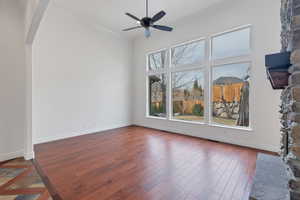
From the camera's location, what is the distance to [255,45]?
3387 millimetres

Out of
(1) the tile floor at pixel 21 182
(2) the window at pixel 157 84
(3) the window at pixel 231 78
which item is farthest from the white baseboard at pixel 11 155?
(3) the window at pixel 231 78

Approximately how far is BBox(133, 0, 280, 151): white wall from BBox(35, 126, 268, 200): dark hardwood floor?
33cm

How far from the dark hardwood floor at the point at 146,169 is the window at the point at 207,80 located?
905 millimetres

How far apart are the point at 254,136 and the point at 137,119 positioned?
3.93 meters

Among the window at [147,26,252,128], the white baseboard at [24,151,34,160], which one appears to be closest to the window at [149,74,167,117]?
the window at [147,26,252,128]

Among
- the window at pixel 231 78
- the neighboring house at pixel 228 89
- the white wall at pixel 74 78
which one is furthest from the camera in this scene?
the white wall at pixel 74 78

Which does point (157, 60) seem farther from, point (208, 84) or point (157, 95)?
point (208, 84)

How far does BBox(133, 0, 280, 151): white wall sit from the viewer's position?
3174mm

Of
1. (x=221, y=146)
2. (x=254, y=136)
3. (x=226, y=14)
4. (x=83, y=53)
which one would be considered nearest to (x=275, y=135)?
(x=254, y=136)

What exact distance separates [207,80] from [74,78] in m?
3.88

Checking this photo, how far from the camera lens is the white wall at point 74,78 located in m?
3.90

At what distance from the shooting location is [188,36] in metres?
4.54

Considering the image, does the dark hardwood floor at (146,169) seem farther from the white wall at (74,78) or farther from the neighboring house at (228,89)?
the neighboring house at (228,89)

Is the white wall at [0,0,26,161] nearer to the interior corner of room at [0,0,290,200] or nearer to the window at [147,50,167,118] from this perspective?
the interior corner of room at [0,0,290,200]
